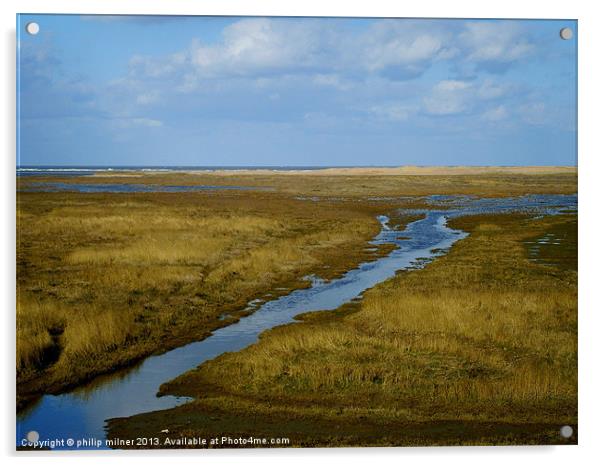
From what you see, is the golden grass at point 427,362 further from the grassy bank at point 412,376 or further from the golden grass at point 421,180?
the golden grass at point 421,180

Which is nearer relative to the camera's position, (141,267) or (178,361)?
(178,361)

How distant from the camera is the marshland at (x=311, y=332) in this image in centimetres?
1023

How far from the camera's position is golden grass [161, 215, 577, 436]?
412 inches

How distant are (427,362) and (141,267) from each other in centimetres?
720

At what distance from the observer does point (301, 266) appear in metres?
18.5

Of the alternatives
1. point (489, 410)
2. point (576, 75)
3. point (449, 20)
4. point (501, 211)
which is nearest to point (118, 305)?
point (489, 410)

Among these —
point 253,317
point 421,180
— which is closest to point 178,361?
point 253,317

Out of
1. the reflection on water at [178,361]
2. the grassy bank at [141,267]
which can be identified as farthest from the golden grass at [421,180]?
the grassy bank at [141,267]

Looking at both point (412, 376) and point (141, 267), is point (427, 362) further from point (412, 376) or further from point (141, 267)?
point (141, 267)

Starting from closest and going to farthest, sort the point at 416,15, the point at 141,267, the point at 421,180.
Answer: the point at 416,15
the point at 141,267
the point at 421,180

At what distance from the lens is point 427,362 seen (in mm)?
11438

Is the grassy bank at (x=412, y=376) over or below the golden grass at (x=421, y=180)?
below

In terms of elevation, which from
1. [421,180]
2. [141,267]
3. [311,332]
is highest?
[421,180]

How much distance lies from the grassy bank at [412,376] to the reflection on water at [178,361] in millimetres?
303
